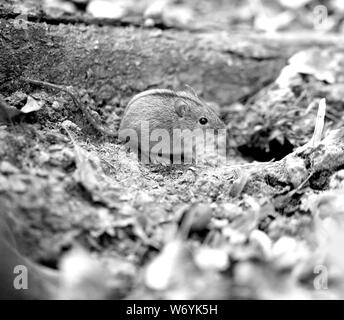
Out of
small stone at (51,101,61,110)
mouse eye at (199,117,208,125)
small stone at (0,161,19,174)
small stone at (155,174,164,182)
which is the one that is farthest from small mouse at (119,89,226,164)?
small stone at (0,161,19,174)

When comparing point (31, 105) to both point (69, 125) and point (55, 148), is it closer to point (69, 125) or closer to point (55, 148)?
point (69, 125)

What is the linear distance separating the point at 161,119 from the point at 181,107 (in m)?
0.24

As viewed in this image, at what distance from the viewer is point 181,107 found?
4293 mm

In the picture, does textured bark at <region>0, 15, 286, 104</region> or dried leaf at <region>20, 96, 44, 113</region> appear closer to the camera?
dried leaf at <region>20, 96, 44, 113</region>

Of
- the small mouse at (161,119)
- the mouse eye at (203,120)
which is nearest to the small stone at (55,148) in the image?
the small mouse at (161,119)

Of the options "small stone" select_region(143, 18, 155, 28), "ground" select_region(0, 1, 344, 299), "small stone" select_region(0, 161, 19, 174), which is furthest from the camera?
"small stone" select_region(143, 18, 155, 28)

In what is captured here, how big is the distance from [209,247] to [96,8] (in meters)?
3.24

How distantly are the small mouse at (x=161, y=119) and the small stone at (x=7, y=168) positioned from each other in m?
1.46

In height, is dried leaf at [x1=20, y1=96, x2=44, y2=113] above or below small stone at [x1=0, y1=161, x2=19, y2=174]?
above

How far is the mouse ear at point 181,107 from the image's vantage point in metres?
4.29

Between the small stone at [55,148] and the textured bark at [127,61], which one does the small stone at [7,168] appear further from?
the textured bark at [127,61]

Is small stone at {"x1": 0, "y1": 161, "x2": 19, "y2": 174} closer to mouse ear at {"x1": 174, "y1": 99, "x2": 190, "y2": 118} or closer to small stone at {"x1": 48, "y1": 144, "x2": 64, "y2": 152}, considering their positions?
small stone at {"x1": 48, "y1": 144, "x2": 64, "y2": 152}

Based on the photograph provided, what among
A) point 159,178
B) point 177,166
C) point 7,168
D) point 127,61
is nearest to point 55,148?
point 7,168

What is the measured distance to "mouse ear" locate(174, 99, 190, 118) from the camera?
4289mm
